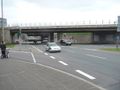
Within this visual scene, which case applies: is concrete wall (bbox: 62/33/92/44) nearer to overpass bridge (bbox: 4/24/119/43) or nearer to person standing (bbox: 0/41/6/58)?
overpass bridge (bbox: 4/24/119/43)

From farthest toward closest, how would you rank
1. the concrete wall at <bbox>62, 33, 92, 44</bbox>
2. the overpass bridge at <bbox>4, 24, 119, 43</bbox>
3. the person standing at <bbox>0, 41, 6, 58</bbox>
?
the concrete wall at <bbox>62, 33, 92, 44</bbox>
the overpass bridge at <bbox>4, 24, 119, 43</bbox>
the person standing at <bbox>0, 41, 6, 58</bbox>

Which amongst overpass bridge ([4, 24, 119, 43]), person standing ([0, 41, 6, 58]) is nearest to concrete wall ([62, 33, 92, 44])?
overpass bridge ([4, 24, 119, 43])

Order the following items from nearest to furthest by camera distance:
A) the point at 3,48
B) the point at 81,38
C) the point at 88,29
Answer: the point at 3,48
the point at 88,29
the point at 81,38

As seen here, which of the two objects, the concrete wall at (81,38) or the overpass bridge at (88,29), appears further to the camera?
the concrete wall at (81,38)

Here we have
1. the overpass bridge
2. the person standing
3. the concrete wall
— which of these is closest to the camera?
the person standing

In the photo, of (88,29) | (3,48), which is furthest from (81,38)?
(3,48)

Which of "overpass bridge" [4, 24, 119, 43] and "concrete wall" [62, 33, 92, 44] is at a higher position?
"overpass bridge" [4, 24, 119, 43]

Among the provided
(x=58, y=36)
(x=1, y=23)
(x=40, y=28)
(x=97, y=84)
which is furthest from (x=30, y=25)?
(x=97, y=84)

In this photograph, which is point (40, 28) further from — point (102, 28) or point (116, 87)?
point (116, 87)

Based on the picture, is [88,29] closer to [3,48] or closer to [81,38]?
[81,38]

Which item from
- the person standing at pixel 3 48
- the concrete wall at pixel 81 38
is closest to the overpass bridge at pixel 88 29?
the concrete wall at pixel 81 38

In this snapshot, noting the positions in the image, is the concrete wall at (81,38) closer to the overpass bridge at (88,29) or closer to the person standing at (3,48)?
the overpass bridge at (88,29)

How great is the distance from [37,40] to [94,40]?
2684cm

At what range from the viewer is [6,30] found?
85375 millimetres
